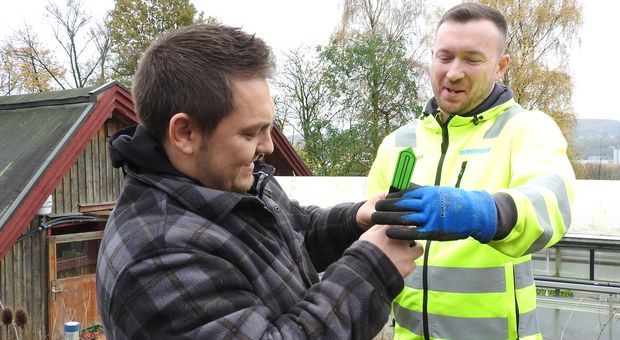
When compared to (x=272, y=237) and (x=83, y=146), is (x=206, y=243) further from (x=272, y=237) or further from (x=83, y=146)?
(x=83, y=146)

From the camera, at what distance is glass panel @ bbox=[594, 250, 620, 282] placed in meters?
6.64

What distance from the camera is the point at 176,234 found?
1207mm

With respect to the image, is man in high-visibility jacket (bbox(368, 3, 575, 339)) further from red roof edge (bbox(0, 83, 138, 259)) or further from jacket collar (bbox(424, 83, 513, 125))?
red roof edge (bbox(0, 83, 138, 259))

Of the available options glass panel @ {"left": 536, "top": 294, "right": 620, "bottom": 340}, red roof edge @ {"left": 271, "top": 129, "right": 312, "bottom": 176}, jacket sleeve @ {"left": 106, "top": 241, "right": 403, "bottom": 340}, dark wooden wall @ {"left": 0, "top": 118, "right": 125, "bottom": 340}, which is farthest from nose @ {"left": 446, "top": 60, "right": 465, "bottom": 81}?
red roof edge @ {"left": 271, "top": 129, "right": 312, "bottom": 176}

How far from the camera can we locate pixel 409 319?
2.22 m

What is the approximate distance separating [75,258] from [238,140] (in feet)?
32.3

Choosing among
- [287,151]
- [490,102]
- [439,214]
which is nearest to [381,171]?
[490,102]

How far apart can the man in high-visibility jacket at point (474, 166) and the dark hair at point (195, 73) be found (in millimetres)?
661

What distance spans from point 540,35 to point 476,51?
64.5 feet

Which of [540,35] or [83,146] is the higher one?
[540,35]

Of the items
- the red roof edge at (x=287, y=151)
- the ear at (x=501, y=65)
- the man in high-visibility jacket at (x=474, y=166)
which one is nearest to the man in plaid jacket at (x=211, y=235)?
the man in high-visibility jacket at (x=474, y=166)

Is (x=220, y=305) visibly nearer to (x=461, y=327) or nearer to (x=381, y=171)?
(x=461, y=327)

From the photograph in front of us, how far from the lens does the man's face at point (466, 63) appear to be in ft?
7.08

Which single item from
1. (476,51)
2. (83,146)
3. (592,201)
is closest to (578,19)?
(592,201)
